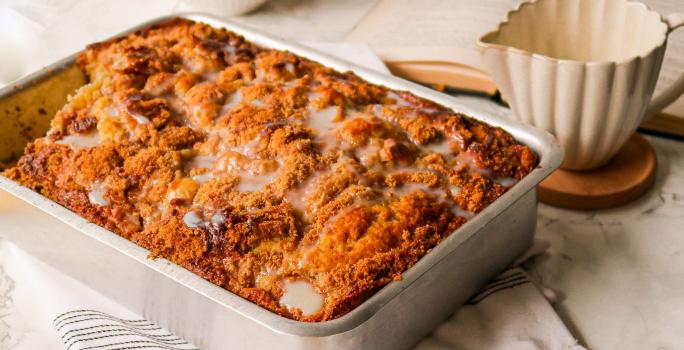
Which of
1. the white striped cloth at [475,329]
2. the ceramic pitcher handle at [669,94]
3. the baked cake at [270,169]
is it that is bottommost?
the white striped cloth at [475,329]

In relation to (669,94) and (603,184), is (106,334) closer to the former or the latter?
(603,184)

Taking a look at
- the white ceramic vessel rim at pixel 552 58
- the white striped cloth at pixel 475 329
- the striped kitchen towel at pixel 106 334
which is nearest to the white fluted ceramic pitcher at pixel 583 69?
the white ceramic vessel rim at pixel 552 58

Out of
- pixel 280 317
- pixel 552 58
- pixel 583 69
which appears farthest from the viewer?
pixel 552 58

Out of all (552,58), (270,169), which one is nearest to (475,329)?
Answer: (270,169)

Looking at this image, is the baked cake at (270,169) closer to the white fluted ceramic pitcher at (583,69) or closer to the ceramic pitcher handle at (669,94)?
the white fluted ceramic pitcher at (583,69)

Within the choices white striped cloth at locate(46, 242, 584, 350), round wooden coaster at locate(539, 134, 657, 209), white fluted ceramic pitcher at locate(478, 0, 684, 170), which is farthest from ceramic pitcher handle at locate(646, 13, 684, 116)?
white striped cloth at locate(46, 242, 584, 350)
